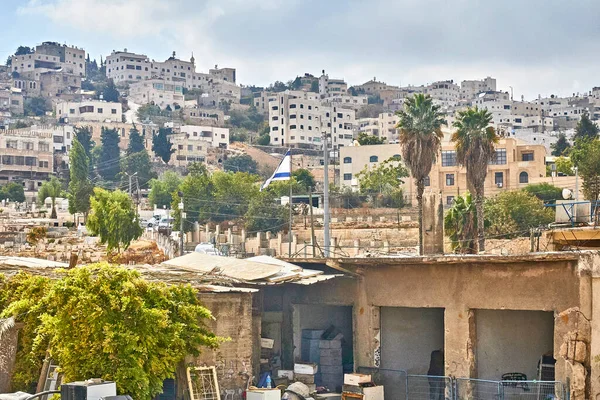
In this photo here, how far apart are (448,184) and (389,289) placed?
54.9 metres

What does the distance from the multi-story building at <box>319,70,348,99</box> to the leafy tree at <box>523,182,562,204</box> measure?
11611 cm

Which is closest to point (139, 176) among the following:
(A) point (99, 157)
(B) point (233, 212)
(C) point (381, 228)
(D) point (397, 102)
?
(A) point (99, 157)

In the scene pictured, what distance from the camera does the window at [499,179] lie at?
78.3m

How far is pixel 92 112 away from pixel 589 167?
4002 inches

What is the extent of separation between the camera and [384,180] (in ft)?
270

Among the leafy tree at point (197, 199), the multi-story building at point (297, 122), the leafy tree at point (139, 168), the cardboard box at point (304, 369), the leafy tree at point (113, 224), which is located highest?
the multi-story building at point (297, 122)

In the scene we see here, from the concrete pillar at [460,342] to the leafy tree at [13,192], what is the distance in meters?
85.8

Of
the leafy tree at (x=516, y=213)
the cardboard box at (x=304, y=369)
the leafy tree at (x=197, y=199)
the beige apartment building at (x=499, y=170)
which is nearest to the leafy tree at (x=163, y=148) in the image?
the leafy tree at (x=197, y=199)

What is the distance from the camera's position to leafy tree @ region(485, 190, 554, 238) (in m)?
57.0

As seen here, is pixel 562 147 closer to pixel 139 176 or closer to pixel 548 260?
pixel 139 176

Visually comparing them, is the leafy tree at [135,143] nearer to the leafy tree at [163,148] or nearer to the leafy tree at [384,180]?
the leafy tree at [163,148]

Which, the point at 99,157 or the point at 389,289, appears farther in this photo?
the point at 99,157

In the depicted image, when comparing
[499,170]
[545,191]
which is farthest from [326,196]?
[499,170]

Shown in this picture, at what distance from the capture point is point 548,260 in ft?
68.6
